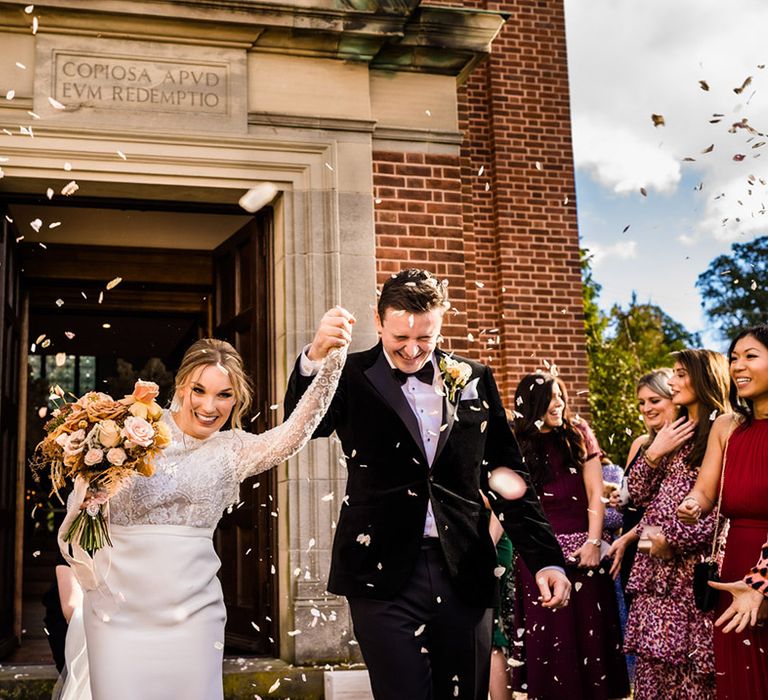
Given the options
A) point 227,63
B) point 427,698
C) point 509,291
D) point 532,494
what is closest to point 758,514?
point 532,494

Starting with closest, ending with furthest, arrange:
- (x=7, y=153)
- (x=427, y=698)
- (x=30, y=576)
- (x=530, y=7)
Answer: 1. (x=427, y=698)
2. (x=7, y=153)
3. (x=530, y=7)
4. (x=30, y=576)

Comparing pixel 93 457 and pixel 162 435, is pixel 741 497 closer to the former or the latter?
pixel 162 435

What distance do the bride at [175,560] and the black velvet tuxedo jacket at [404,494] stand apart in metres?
0.16

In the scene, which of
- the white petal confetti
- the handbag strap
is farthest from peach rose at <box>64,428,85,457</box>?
the white petal confetti

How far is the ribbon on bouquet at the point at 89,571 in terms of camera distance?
11.8 feet

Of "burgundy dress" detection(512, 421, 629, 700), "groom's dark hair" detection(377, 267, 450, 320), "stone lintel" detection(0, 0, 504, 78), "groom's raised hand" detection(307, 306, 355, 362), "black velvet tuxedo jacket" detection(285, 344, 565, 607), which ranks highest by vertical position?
"stone lintel" detection(0, 0, 504, 78)

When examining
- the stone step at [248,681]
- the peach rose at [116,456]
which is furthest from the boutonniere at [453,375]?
the stone step at [248,681]

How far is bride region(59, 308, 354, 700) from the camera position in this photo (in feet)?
11.6

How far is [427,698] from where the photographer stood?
10.8 ft

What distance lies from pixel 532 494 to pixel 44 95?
4.48 metres

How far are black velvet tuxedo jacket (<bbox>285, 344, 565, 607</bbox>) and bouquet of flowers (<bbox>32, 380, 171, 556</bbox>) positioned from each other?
515 mm

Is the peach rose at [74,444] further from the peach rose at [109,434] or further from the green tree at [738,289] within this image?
the green tree at [738,289]

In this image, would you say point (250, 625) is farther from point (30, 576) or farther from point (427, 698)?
point (30, 576)

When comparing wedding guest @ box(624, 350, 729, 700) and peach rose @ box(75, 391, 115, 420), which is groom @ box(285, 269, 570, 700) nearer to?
peach rose @ box(75, 391, 115, 420)
